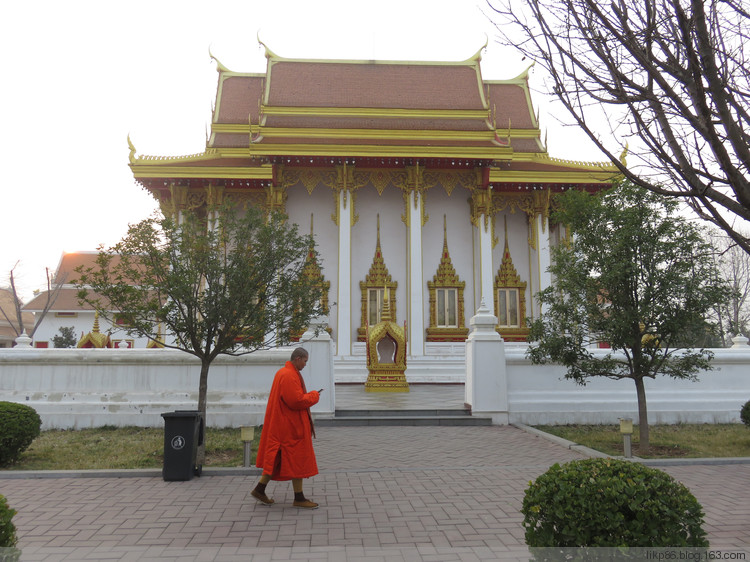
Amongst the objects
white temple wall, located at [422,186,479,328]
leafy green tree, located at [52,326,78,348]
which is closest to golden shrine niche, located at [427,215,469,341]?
white temple wall, located at [422,186,479,328]

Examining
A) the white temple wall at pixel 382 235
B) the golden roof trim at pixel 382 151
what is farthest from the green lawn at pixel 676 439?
the golden roof trim at pixel 382 151

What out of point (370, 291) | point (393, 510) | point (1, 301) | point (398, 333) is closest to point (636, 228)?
point (393, 510)

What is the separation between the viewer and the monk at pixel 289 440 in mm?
4887

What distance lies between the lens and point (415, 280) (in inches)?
680

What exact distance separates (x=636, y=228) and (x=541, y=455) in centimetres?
331

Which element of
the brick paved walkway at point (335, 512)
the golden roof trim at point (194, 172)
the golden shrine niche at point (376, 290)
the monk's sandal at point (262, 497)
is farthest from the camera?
the golden shrine niche at point (376, 290)

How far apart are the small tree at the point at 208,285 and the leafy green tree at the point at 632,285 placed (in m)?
3.71

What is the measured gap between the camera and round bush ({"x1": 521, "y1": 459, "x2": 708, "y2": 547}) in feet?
Answer: 8.89

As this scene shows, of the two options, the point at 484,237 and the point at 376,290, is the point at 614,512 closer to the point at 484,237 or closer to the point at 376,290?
the point at 376,290

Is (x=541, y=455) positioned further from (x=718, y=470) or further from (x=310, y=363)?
(x=310, y=363)

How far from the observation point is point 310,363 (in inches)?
382

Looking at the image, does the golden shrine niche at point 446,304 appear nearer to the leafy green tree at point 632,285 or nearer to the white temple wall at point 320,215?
the white temple wall at point 320,215

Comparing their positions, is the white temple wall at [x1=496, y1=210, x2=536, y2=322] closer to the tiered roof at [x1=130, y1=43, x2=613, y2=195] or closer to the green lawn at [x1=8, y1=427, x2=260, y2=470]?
the tiered roof at [x1=130, y1=43, x2=613, y2=195]

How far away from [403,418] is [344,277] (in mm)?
8018
